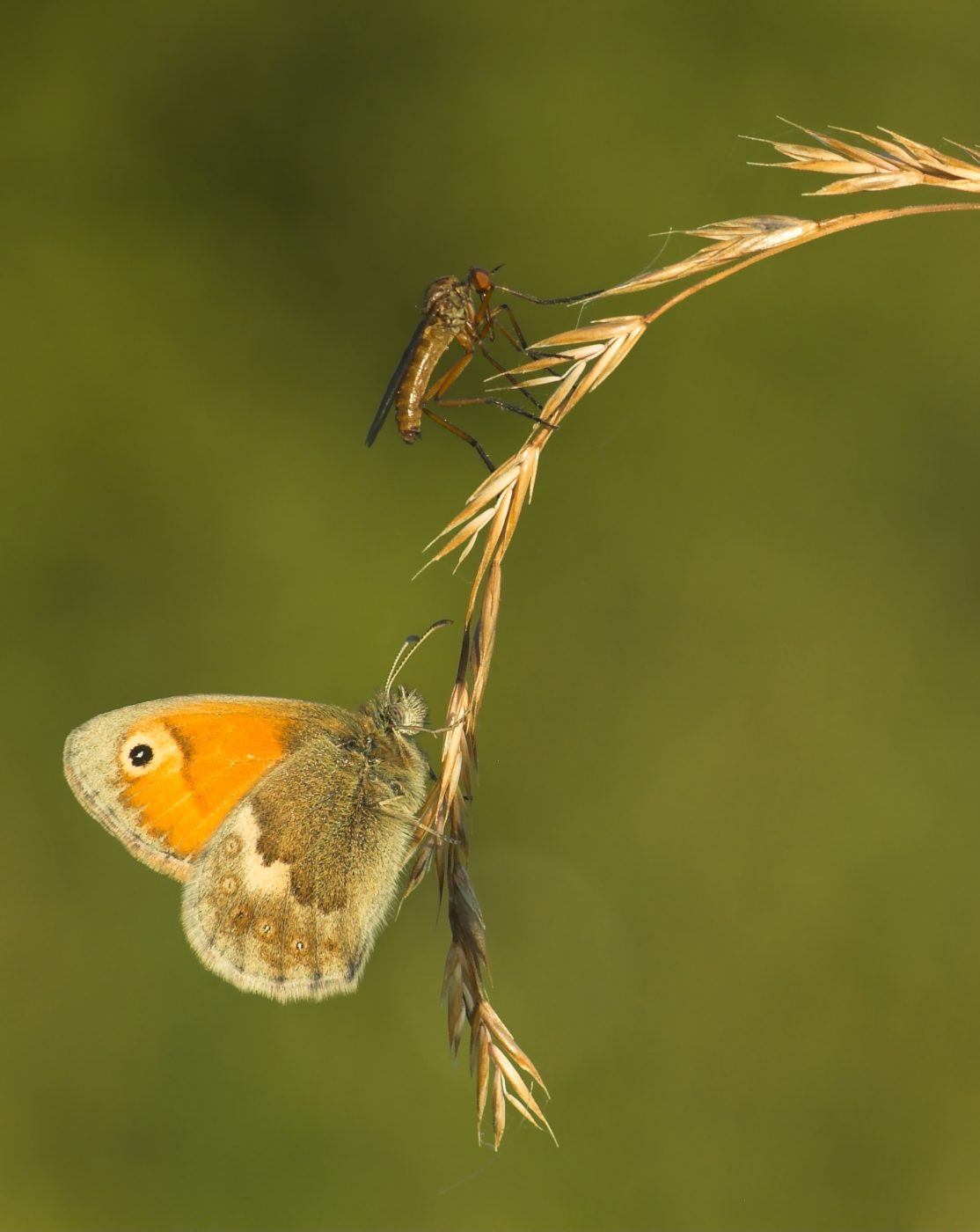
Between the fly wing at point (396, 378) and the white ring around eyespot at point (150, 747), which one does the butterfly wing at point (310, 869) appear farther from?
the fly wing at point (396, 378)

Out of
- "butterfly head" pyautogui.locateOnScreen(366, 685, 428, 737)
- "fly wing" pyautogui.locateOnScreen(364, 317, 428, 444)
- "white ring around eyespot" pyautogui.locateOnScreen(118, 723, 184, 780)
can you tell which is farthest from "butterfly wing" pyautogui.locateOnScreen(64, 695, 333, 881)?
"fly wing" pyautogui.locateOnScreen(364, 317, 428, 444)

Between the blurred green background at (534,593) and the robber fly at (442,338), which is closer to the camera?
the robber fly at (442,338)

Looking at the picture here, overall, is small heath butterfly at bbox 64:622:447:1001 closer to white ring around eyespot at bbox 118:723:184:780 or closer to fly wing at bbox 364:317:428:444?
white ring around eyespot at bbox 118:723:184:780

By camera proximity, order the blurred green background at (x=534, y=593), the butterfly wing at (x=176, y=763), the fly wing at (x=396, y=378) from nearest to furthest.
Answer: the fly wing at (x=396, y=378) < the butterfly wing at (x=176, y=763) < the blurred green background at (x=534, y=593)

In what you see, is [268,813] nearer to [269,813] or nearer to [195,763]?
[269,813]

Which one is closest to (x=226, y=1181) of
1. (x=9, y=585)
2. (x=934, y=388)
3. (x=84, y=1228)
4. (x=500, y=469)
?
(x=84, y=1228)

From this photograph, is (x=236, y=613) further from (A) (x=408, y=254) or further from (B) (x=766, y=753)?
(B) (x=766, y=753)

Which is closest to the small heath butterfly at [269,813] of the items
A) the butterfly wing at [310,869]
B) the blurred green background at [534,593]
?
the butterfly wing at [310,869]

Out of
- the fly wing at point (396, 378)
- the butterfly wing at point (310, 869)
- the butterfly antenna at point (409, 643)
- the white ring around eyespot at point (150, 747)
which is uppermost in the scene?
the fly wing at point (396, 378)
